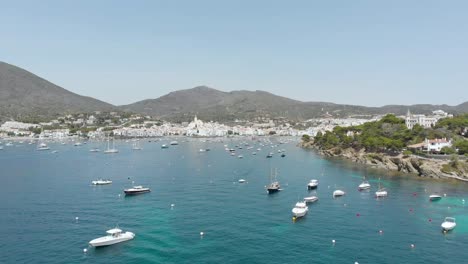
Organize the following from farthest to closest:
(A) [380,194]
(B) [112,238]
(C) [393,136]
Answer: (C) [393,136] → (A) [380,194] → (B) [112,238]

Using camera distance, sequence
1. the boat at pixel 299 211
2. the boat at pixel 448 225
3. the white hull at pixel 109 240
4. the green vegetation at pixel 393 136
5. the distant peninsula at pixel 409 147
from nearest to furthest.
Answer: the white hull at pixel 109 240, the boat at pixel 448 225, the boat at pixel 299 211, the distant peninsula at pixel 409 147, the green vegetation at pixel 393 136

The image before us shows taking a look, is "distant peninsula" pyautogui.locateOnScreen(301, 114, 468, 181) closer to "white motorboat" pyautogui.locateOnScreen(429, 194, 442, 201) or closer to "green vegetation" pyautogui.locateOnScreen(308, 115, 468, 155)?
"green vegetation" pyautogui.locateOnScreen(308, 115, 468, 155)

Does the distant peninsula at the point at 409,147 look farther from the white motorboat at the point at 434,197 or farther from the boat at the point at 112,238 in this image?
the boat at the point at 112,238

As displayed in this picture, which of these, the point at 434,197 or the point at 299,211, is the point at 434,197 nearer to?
the point at 434,197

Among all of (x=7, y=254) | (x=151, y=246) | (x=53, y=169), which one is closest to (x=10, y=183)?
(x=53, y=169)

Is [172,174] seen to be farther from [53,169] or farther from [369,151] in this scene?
[369,151]

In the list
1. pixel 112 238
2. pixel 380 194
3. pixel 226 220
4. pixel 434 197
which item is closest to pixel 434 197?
pixel 434 197

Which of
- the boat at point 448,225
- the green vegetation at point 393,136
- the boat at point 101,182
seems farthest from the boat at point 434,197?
the boat at point 101,182
